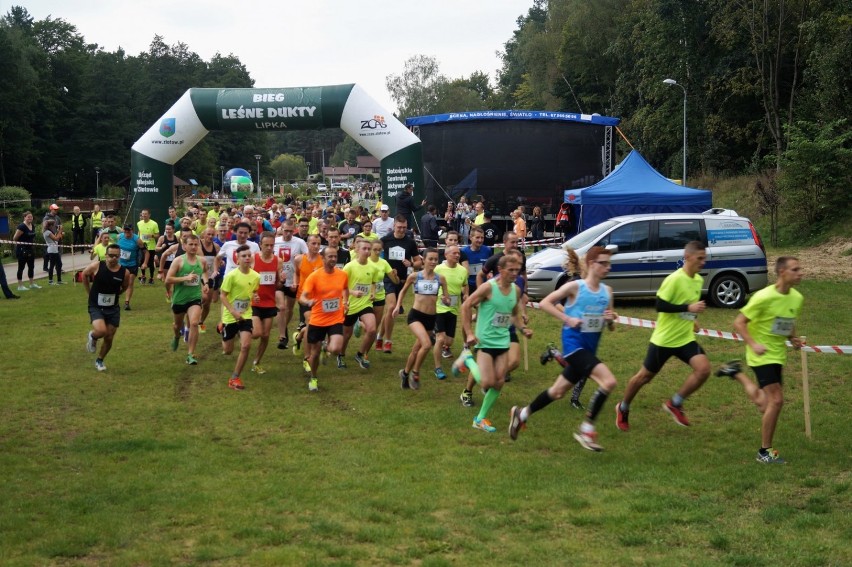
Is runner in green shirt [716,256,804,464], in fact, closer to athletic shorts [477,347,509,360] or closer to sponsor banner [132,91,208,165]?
A: athletic shorts [477,347,509,360]

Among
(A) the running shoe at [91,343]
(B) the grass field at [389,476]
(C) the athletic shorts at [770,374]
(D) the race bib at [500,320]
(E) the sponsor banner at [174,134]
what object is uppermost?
(E) the sponsor banner at [174,134]

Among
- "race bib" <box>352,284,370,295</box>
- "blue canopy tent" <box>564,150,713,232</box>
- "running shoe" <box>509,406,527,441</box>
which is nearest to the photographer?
"running shoe" <box>509,406,527,441</box>

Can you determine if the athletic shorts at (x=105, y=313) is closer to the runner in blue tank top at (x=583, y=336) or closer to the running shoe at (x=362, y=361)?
the running shoe at (x=362, y=361)

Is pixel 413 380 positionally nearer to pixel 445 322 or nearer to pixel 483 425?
pixel 445 322

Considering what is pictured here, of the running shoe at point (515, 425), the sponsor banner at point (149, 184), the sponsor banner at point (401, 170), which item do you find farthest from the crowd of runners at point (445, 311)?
the sponsor banner at point (149, 184)

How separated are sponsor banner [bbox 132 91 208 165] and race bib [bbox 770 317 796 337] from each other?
66.9ft

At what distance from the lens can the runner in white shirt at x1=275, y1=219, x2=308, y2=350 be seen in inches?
536

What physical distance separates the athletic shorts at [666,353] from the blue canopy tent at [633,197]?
1463 cm

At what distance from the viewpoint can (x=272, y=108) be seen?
81.0 ft

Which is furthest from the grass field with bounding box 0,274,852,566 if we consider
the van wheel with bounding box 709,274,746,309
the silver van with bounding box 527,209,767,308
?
the van wheel with bounding box 709,274,746,309

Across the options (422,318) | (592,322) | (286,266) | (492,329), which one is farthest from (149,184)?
(592,322)

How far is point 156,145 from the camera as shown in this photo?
84.7 ft

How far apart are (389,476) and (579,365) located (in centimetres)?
198

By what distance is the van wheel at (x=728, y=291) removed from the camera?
663 inches
